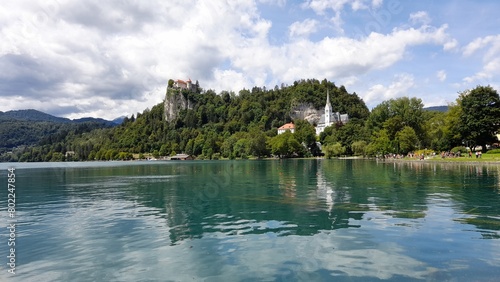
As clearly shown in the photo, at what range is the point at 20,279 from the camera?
11414mm

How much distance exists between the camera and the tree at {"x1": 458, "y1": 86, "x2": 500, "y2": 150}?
2931 inches

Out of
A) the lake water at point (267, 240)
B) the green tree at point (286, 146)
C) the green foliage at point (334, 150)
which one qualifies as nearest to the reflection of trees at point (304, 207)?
the lake water at point (267, 240)

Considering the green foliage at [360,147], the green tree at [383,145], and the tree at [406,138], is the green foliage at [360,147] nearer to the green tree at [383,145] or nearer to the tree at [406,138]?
the green tree at [383,145]

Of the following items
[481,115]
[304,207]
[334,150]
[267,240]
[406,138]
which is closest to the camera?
[267,240]

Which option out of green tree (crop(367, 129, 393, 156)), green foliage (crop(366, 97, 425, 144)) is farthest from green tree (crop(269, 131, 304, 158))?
green tree (crop(367, 129, 393, 156))

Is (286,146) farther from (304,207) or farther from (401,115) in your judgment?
(304,207)

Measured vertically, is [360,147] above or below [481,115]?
below

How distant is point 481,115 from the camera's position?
75250 mm

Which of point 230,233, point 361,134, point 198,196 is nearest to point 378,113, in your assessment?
point 361,134

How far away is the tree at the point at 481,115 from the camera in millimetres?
74438

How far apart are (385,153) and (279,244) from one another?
102859 mm

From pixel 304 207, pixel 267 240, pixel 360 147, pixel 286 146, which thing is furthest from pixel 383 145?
pixel 267 240

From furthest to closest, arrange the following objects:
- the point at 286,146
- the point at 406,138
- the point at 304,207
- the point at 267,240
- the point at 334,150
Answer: the point at 286,146, the point at 334,150, the point at 406,138, the point at 304,207, the point at 267,240

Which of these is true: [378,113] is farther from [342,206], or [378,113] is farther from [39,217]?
[39,217]
